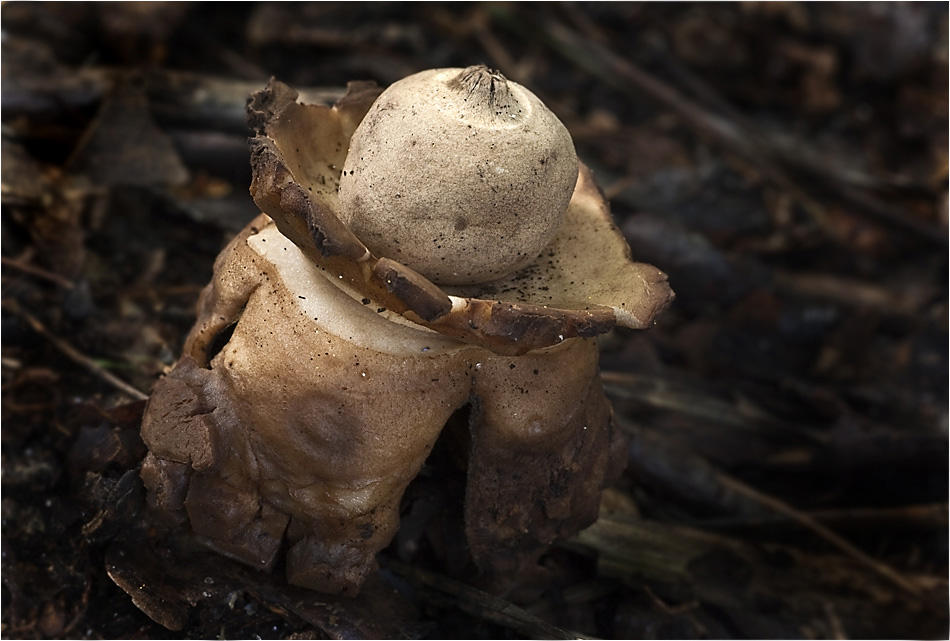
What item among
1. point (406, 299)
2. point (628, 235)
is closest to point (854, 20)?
point (628, 235)

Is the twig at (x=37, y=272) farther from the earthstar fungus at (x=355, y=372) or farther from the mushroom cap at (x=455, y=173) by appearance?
the mushroom cap at (x=455, y=173)

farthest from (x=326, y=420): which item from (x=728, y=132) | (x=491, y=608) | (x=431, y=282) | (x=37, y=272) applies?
(x=728, y=132)

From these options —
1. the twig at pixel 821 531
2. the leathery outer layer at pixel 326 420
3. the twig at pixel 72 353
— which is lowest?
the twig at pixel 821 531

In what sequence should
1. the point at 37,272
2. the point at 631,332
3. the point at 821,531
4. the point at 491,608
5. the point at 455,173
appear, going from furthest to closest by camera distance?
1. the point at 631,332
2. the point at 821,531
3. the point at 37,272
4. the point at 491,608
5. the point at 455,173

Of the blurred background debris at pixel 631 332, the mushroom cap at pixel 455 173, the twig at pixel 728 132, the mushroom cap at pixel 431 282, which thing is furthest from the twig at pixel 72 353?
the twig at pixel 728 132

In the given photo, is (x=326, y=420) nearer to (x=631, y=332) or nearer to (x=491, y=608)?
(x=491, y=608)

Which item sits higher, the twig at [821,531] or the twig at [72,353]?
the twig at [72,353]

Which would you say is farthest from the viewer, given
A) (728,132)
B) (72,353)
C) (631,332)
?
(728,132)

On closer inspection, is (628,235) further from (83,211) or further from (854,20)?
(854,20)
